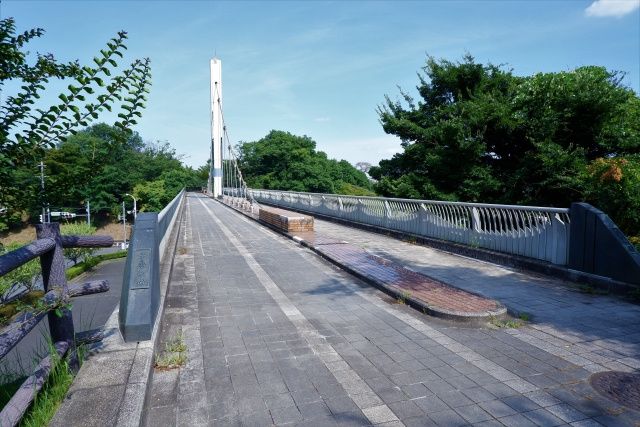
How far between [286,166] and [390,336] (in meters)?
59.2

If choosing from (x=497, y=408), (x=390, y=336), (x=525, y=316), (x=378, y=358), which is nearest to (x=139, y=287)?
(x=378, y=358)

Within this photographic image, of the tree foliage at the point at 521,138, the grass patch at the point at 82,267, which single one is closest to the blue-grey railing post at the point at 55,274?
the tree foliage at the point at 521,138

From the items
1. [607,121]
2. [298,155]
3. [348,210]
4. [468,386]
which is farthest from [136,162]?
[468,386]

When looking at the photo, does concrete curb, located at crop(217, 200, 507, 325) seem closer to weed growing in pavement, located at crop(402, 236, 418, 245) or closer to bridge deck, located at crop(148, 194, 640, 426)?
bridge deck, located at crop(148, 194, 640, 426)

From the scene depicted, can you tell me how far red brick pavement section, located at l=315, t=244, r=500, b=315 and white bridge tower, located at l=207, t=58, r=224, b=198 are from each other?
41768mm

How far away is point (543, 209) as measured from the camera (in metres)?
7.02

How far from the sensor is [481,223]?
878 centimetres

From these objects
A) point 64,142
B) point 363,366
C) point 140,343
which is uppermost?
point 64,142

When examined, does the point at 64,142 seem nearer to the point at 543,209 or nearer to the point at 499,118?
the point at 543,209

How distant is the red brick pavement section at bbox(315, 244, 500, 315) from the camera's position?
5.23 metres

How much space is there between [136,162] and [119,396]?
8771cm

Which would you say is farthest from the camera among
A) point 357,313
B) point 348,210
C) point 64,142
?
point 348,210

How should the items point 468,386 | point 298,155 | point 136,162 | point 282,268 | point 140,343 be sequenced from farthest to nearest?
point 136,162 < point 298,155 < point 282,268 < point 140,343 < point 468,386

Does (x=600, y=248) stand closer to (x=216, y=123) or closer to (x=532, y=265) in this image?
(x=532, y=265)
